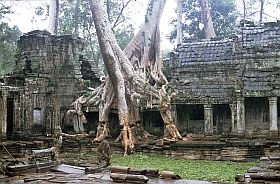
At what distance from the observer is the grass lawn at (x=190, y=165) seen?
11.8m

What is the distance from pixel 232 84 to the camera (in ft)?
76.8

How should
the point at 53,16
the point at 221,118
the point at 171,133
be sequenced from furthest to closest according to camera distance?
the point at 53,16 → the point at 221,118 → the point at 171,133

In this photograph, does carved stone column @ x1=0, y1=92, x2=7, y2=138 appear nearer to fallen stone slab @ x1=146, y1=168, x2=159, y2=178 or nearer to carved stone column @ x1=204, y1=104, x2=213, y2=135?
carved stone column @ x1=204, y1=104, x2=213, y2=135

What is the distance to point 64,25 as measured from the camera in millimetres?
40312

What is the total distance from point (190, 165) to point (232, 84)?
10.1 m

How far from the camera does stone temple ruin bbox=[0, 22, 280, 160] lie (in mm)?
22031

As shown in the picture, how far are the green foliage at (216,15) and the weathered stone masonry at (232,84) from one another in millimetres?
12282

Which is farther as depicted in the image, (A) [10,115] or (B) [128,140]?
(A) [10,115]

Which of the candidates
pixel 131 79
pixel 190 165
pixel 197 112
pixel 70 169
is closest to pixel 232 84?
pixel 197 112

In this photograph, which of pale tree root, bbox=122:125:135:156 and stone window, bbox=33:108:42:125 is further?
stone window, bbox=33:108:42:125

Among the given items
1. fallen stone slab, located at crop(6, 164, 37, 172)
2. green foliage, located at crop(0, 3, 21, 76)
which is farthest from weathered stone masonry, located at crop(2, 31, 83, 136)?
fallen stone slab, located at crop(6, 164, 37, 172)

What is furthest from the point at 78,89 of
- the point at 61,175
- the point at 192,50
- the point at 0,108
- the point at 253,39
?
the point at 61,175

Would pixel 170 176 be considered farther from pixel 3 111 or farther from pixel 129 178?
pixel 3 111

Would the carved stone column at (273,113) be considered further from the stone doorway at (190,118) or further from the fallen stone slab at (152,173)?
the fallen stone slab at (152,173)
